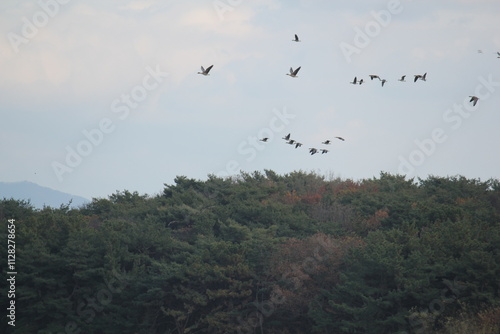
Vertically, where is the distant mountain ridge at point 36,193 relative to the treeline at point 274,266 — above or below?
above

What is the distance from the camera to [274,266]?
2614 centimetres

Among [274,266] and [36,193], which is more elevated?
[36,193]

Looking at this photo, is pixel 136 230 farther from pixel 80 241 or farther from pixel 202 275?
pixel 202 275

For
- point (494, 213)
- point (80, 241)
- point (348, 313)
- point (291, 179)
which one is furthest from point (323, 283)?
point (291, 179)

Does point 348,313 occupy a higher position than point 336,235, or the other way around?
point 336,235

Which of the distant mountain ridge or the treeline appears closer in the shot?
the treeline

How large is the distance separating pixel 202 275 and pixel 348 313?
6.12 meters

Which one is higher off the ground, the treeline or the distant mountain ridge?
the distant mountain ridge

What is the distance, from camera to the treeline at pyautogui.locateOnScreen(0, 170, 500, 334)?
21.8 m

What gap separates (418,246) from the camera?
23.2m

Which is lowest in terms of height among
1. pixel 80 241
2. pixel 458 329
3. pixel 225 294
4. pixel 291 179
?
pixel 458 329

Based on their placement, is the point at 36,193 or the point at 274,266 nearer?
the point at 274,266

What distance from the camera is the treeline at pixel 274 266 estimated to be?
71.4 feet

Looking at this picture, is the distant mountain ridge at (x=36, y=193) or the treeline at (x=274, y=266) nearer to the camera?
the treeline at (x=274, y=266)
